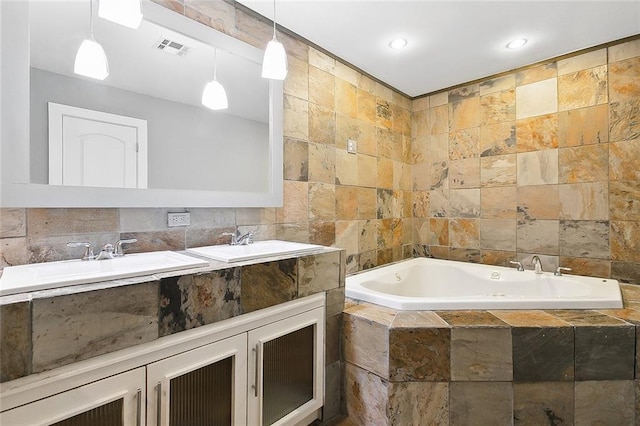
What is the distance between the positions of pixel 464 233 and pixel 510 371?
1713 millimetres

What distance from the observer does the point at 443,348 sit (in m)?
1.53

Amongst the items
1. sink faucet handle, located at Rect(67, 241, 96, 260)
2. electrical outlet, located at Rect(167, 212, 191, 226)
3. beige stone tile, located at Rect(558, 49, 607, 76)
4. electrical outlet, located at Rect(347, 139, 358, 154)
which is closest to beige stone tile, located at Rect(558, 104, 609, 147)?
beige stone tile, located at Rect(558, 49, 607, 76)

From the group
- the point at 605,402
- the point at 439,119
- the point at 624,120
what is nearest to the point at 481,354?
the point at 605,402

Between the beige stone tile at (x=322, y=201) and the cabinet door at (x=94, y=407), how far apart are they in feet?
4.89

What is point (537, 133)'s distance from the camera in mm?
2598

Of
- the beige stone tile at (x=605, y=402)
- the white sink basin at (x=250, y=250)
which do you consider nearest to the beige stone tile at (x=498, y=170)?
the beige stone tile at (x=605, y=402)

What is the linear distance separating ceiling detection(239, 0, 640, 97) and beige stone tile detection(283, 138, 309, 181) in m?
0.78

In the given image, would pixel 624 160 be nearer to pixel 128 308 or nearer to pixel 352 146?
pixel 352 146

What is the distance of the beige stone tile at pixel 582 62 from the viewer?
235cm

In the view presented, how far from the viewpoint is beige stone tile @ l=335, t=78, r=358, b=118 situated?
99.7 inches

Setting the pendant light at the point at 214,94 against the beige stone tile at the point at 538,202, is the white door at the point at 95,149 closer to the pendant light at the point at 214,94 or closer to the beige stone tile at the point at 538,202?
the pendant light at the point at 214,94

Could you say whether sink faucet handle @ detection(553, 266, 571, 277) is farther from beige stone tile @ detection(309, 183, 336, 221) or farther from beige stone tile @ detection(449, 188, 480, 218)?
beige stone tile @ detection(309, 183, 336, 221)

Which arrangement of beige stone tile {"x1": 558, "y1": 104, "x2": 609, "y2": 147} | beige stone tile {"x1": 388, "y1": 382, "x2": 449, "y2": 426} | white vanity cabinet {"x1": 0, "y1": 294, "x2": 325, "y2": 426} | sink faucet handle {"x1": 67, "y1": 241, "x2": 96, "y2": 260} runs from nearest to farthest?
white vanity cabinet {"x1": 0, "y1": 294, "x2": 325, "y2": 426} → sink faucet handle {"x1": 67, "y1": 241, "x2": 96, "y2": 260} → beige stone tile {"x1": 388, "y1": 382, "x2": 449, "y2": 426} → beige stone tile {"x1": 558, "y1": 104, "x2": 609, "y2": 147}

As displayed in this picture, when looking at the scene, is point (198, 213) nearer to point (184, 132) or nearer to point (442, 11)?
point (184, 132)
